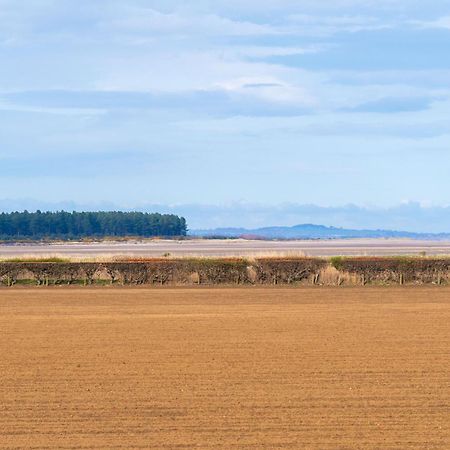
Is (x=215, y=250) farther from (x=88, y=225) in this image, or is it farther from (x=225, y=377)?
(x=88, y=225)

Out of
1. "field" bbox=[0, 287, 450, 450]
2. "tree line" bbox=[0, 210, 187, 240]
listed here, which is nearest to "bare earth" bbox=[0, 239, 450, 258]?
"field" bbox=[0, 287, 450, 450]

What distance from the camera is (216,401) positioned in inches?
536

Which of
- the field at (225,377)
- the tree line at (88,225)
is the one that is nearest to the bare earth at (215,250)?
the field at (225,377)

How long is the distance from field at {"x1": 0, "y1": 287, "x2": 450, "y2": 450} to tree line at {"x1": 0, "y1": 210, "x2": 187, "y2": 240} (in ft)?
513

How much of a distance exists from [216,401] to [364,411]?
6.52 feet

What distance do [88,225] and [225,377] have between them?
176 metres

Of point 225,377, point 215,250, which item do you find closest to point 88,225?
point 215,250

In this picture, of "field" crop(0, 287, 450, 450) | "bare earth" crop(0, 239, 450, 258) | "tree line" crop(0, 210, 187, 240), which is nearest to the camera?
"field" crop(0, 287, 450, 450)

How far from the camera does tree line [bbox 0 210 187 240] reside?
598ft

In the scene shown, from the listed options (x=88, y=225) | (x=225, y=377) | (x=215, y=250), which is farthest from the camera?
(x=88, y=225)

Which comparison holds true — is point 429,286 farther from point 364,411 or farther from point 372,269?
point 364,411

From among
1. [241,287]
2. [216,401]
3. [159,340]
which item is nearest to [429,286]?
[241,287]

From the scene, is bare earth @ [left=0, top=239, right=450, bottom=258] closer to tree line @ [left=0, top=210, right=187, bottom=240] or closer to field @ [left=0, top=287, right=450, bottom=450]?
field @ [left=0, top=287, right=450, bottom=450]

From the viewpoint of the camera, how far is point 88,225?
623 ft
